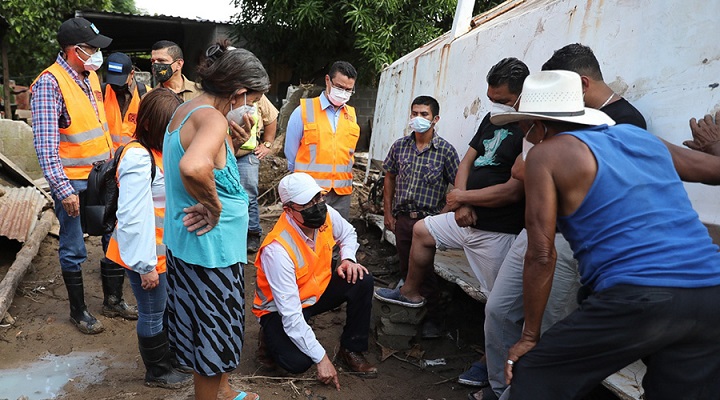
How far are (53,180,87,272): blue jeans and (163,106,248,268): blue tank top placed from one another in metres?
1.89

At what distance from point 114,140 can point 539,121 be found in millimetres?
3731

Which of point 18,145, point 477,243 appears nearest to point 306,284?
point 477,243

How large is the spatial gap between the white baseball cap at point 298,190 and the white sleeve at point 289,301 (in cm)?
30

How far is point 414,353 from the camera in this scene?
4.07 metres

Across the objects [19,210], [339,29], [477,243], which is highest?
[339,29]

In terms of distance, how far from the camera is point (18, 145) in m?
8.59

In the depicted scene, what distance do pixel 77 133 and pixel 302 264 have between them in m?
2.02

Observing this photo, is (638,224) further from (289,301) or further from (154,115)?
(154,115)

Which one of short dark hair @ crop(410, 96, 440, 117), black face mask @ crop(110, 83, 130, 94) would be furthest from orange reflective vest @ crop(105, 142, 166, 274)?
short dark hair @ crop(410, 96, 440, 117)

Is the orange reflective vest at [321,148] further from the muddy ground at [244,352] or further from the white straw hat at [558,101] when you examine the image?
the white straw hat at [558,101]

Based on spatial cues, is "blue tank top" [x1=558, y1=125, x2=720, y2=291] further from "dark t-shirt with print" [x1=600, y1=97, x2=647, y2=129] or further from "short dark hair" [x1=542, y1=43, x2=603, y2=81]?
"short dark hair" [x1=542, y1=43, x2=603, y2=81]

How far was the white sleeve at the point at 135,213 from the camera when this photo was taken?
2.89m

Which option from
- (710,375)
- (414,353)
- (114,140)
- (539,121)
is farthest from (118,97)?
(710,375)

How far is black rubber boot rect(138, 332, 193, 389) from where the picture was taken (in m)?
3.30
